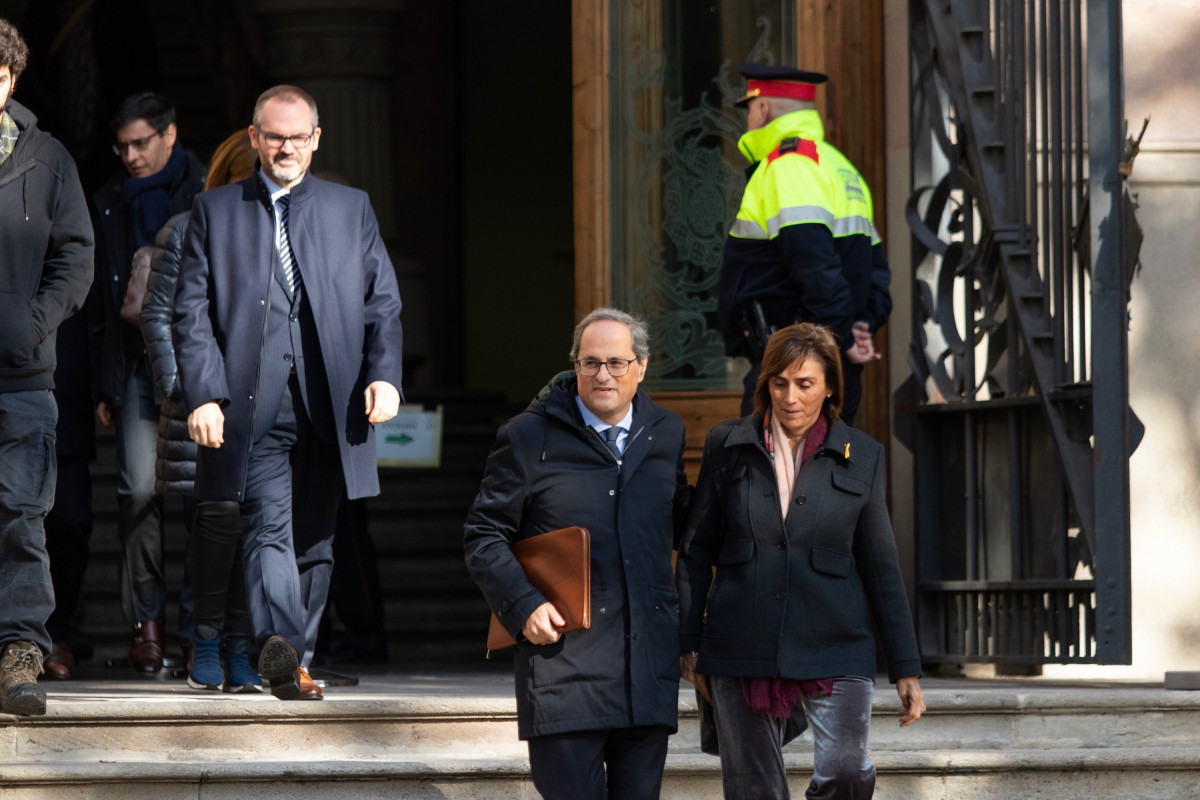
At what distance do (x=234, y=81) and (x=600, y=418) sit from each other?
360 inches

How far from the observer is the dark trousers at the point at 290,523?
6.25m

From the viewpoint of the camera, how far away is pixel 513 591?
4.94m

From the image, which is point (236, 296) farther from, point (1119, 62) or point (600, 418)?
point (1119, 62)

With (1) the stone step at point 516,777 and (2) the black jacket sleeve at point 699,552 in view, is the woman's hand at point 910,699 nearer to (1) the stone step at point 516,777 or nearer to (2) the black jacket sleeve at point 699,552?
(2) the black jacket sleeve at point 699,552

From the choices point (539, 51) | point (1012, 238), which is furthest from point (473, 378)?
point (1012, 238)

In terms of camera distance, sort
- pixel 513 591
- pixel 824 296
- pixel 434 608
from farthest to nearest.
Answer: pixel 434 608 → pixel 824 296 → pixel 513 591

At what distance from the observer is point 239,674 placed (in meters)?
6.70

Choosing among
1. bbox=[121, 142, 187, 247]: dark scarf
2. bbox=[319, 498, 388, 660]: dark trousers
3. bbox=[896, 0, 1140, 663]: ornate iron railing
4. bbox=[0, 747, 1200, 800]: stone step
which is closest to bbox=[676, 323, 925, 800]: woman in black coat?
bbox=[0, 747, 1200, 800]: stone step

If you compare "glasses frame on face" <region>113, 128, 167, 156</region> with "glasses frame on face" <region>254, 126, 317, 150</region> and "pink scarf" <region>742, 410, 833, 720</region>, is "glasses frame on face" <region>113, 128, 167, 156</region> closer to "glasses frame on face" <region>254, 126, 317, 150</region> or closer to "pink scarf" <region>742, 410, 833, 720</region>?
"glasses frame on face" <region>254, 126, 317, 150</region>

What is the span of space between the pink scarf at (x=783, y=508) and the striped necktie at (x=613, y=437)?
0.37 m

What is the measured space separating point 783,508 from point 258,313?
6.72 feet

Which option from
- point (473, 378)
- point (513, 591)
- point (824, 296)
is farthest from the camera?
point (473, 378)

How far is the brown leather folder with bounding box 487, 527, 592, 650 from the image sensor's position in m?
4.89

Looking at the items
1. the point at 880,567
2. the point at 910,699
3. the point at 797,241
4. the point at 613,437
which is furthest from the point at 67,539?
the point at 910,699
